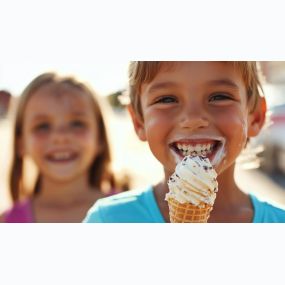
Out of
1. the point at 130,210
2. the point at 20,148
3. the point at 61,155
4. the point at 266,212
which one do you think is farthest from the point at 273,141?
the point at 20,148

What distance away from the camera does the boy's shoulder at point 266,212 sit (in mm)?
2025

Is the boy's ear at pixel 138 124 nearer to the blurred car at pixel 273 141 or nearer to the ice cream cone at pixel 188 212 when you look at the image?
the ice cream cone at pixel 188 212

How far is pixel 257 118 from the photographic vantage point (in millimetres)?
2057

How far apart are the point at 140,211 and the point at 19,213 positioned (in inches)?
23.9

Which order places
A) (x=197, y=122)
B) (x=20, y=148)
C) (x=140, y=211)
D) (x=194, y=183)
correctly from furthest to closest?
(x=20, y=148) < (x=140, y=211) < (x=197, y=122) < (x=194, y=183)

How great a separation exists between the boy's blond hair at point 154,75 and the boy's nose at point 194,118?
0.61 feet

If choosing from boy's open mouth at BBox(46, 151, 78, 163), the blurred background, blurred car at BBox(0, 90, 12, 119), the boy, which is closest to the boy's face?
the boy

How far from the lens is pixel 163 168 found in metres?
2.04

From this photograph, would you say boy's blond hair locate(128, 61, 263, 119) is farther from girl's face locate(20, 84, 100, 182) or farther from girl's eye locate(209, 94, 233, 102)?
girl's face locate(20, 84, 100, 182)

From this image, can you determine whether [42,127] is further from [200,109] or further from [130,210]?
[200,109]

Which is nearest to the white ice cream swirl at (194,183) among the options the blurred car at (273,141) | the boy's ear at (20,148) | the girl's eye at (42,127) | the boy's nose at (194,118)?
the boy's nose at (194,118)

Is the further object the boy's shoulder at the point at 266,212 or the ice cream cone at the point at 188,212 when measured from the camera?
the boy's shoulder at the point at 266,212
